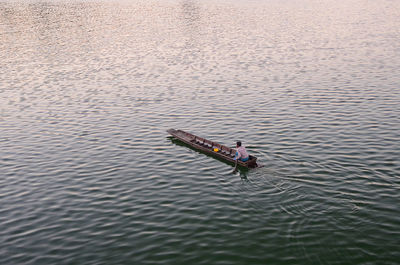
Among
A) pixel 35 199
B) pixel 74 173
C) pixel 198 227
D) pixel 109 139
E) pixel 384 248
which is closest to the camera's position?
pixel 384 248

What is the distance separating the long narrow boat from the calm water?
2.44 feet

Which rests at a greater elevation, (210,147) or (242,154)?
(210,147)

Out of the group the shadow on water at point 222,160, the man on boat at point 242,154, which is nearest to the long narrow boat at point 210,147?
the shadow on water at point 222,160

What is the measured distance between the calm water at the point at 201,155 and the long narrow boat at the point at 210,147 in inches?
29.2

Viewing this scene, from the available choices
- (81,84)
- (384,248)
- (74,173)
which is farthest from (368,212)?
(81,84)

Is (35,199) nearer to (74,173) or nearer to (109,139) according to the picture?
(74,173)

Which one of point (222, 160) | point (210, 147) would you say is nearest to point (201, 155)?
point (210, 147)

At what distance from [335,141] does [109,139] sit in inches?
796

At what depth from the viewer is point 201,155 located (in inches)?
1280

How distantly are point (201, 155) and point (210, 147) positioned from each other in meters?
1.03

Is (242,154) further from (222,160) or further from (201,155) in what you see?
(201,155)

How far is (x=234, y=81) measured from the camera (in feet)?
177

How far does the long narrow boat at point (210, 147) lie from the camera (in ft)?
94.8

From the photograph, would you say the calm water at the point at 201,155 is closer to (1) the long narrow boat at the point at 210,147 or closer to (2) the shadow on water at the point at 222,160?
(2) the shadow on water at the point at 222,160
